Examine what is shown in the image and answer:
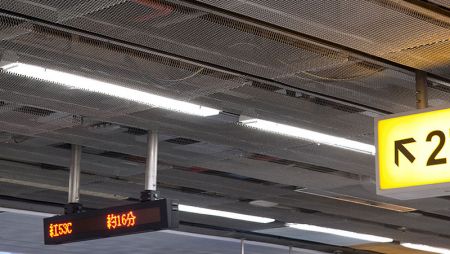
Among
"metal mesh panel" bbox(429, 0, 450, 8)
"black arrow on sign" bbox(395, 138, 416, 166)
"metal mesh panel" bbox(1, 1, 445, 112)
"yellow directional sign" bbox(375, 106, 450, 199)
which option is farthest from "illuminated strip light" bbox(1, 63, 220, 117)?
"metal mesh panel" bbox(429, 0, 450, 8)

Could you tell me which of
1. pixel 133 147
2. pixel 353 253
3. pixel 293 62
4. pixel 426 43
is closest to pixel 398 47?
pixel 426 43

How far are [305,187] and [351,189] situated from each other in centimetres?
62

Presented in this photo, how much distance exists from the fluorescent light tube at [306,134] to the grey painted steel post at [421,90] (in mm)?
1921

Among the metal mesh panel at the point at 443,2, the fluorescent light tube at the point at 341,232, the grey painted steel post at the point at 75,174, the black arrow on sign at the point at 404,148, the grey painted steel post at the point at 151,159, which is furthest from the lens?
the fluorescent light tube at the point at 341,232

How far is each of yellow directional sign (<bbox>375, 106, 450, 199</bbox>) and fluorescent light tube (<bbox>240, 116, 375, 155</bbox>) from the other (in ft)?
7.61

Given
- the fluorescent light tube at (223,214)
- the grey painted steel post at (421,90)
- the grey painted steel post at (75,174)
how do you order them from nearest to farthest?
the grey painted steel post at (421,90), the grey painted steel post at (75,174), the fluorescent light tube at (223,214)

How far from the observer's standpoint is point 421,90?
23.7 ft

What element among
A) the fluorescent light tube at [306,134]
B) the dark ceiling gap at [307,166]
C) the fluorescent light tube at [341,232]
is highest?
the fluorescent light tube at [341,232]

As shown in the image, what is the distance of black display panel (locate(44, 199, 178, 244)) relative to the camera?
8711mm

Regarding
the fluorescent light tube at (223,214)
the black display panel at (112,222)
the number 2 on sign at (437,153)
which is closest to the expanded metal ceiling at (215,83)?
the number 2 on sign at (437,153)

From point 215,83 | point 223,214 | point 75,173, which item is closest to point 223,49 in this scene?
point 215,83

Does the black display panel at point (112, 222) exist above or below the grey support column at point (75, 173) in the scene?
below

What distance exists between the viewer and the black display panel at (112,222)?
28.6 ft

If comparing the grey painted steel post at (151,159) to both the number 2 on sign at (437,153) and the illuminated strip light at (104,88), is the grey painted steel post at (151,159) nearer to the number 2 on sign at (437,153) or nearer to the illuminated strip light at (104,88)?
the illuminated strip light at (104,88)
